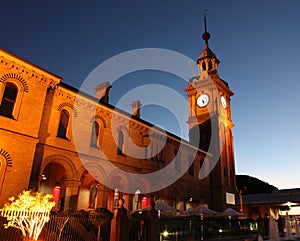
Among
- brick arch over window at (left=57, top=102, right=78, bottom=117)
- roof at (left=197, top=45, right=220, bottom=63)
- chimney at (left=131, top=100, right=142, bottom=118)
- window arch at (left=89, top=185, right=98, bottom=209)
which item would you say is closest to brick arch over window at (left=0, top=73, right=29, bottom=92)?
brick arch over window at (left=57, top=102, right=78, bottom=117)

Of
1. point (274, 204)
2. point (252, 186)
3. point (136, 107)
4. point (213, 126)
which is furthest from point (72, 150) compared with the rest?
point (252, 186)

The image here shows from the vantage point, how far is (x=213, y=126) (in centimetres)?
3750

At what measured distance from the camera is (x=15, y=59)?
15203 millimetres

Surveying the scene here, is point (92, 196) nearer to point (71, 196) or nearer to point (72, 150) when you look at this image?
point (71, 196)

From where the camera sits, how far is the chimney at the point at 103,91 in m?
26.4

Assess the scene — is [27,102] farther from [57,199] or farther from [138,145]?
[138,145]

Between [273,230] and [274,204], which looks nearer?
[273,230]

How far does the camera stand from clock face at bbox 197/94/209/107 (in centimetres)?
3975

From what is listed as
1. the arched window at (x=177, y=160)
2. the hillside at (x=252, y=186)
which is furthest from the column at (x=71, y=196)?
the hillside at (x=252, y=186)

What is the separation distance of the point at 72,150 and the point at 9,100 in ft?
16.3

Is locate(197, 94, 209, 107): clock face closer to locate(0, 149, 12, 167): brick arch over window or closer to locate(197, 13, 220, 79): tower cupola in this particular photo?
locate(197, 13, 220, 79): tower cupola

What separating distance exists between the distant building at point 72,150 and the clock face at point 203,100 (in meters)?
9.03

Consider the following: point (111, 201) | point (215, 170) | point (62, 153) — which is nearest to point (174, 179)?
point (111, 201)

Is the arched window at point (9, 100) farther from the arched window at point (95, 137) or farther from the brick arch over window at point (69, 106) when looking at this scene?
the arched window at point (95, 137)
